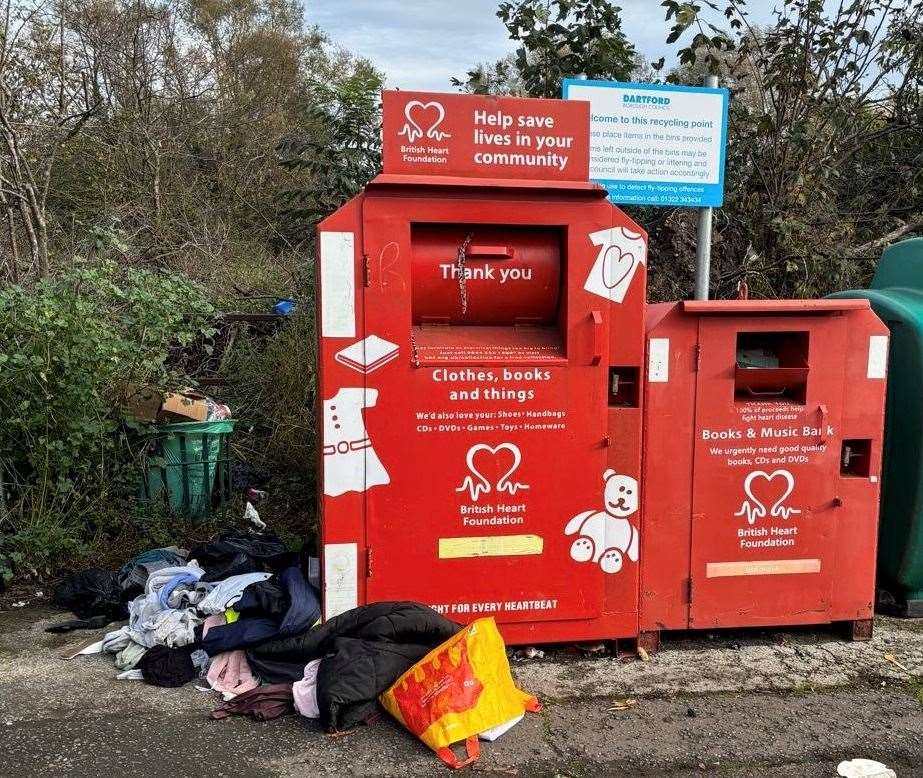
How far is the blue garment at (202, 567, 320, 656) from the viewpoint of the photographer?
10.4 feet

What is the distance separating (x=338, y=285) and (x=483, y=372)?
26.7 inches

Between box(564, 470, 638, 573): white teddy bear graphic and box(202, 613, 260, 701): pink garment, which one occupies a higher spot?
box(564, 470, 638, 573): white teddy bear graphic

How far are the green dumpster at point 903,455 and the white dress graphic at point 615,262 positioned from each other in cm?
146

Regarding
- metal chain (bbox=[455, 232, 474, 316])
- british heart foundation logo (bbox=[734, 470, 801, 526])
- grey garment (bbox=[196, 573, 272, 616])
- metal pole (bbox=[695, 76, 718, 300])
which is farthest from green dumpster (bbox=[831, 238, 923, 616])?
grey garment (bbox=[196, 573, 272, 616])

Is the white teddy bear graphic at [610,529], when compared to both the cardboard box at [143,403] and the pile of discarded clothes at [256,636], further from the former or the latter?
the cardboard box at [143,403]

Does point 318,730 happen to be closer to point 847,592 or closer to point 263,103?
point 847,592

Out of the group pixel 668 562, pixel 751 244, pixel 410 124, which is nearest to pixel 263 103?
pixel 751 244

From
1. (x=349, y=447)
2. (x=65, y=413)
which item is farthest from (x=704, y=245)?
(x=65, y=413)

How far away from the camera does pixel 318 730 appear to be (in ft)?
9.34

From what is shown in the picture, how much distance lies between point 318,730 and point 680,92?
3.82 m

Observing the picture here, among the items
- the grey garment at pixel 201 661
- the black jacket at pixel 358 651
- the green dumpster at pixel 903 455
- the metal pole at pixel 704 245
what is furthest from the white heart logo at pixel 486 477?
the metal pole at pixel 704 245

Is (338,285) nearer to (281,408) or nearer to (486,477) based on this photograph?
(486,477)

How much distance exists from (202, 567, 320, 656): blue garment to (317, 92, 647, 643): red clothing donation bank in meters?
0.11

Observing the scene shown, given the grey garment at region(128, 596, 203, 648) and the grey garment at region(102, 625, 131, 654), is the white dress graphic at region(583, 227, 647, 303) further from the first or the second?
the grey garment at region(102, 625, 131, 654)
